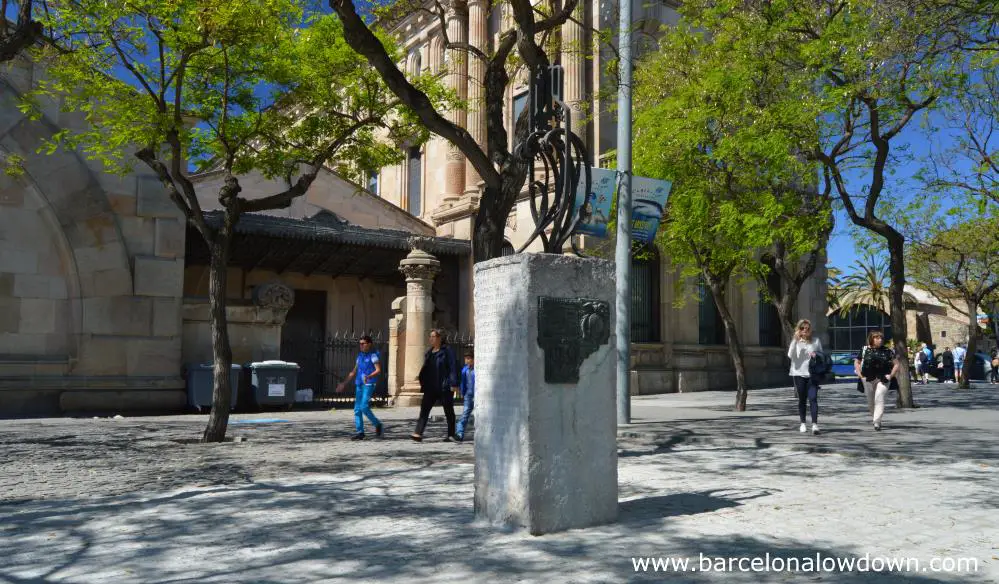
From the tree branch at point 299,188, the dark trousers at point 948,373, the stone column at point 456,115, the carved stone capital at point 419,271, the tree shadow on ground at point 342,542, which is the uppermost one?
the stone column at point 456,115

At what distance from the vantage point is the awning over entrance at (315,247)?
2192cm

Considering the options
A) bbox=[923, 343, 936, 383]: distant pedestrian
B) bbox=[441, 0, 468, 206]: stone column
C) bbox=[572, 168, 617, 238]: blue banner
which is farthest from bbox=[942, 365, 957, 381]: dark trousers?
bbox=[572, 168, 617, 238]: blue banner

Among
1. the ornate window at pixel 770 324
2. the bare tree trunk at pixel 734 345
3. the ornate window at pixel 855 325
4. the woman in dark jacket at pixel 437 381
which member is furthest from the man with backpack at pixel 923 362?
the woman in dark jacket at pixel 437 381

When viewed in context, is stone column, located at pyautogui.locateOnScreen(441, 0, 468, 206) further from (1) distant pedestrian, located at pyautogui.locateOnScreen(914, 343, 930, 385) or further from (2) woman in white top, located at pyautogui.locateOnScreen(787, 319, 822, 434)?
(1) distant pedestrian, located at pyautogui.locateOnScreen(914, 343, 930, 385)

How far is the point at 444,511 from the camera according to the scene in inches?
259

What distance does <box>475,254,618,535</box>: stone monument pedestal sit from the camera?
18.7 feet

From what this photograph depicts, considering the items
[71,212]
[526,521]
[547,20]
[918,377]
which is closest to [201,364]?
[71,212]

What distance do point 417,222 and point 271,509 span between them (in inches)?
908

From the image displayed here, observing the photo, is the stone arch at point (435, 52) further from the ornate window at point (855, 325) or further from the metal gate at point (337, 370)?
the ornate window at point (855, 325)

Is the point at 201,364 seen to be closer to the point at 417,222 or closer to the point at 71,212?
the point at 71,212

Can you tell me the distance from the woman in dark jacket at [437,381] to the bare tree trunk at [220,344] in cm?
276

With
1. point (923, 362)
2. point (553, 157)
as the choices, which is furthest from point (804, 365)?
point (923, 362)

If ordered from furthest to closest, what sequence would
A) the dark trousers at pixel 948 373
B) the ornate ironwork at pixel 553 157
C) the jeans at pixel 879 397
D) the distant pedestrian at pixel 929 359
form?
the distant pedestrian at pixel 929 359 < the dark trousers at pixel 948 373 < the jeans at pixel 879 397 < the ornate ironwork at pixel 553 157

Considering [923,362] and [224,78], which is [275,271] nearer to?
[224,78]
